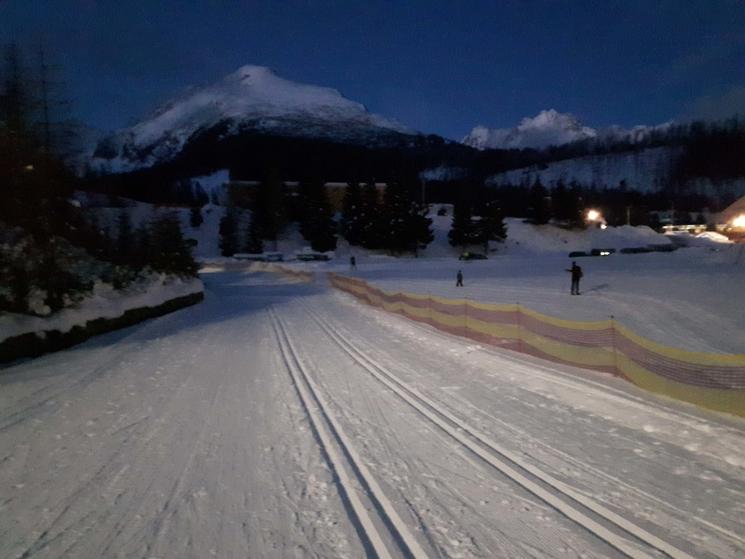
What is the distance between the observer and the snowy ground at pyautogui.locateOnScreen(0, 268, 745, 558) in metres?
4.35

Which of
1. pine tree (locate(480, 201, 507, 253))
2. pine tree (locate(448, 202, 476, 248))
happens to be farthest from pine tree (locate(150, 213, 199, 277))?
pine tree (locate(480, 201, 507, 253))

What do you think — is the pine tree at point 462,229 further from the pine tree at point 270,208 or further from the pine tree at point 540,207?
the pine tree at point 270,208

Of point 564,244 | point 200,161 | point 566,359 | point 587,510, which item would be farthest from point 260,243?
point 200,161

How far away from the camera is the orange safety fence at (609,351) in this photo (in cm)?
737

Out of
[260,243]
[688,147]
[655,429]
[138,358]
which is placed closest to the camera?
[655,429]

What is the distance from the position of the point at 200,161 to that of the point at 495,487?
192 m

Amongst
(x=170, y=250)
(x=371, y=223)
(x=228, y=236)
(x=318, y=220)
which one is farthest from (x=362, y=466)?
(x=228, y=236)

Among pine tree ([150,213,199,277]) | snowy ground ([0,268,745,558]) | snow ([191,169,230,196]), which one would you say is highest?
snow ([191,169,230,196])

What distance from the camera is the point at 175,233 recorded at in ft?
122

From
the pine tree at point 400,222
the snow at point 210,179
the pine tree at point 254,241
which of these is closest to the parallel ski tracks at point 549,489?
the pine tree at point 400,222

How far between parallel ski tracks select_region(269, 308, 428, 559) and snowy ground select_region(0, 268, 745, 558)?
2cm

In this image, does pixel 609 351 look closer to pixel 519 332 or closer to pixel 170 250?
pixel 519 332

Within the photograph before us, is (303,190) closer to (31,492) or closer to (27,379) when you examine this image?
(27,379)

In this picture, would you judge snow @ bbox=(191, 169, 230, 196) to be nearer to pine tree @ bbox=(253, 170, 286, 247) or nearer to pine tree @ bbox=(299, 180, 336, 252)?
pine tree @ bbox=(253, 170, 286, 247)
